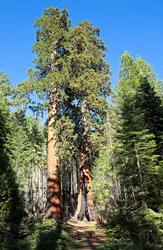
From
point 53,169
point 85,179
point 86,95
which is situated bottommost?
point 85,179

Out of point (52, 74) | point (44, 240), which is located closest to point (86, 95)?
point (52, 74)

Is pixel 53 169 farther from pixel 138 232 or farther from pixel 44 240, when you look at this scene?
pixel 138 232

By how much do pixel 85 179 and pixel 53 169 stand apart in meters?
5.20

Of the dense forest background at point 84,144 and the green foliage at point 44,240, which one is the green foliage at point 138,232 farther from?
the green foliage at point 44,240

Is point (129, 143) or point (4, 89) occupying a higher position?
point (4, 89)

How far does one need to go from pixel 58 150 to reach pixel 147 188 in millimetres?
4817

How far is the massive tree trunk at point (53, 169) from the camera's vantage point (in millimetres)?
10477

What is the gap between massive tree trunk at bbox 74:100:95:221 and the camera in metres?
15.2

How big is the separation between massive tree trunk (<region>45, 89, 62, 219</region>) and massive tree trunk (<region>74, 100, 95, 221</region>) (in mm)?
2933

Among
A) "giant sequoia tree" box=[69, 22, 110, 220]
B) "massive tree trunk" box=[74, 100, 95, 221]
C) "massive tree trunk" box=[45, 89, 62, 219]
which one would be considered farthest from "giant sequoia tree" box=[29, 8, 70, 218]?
"massive tree trunk" box=[74, 100, 95, 221]

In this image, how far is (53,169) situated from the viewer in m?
11.2

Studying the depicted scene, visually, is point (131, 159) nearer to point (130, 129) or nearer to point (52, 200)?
point (130, 129)

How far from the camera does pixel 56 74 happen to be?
481 inches

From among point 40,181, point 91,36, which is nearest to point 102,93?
point 91,36
